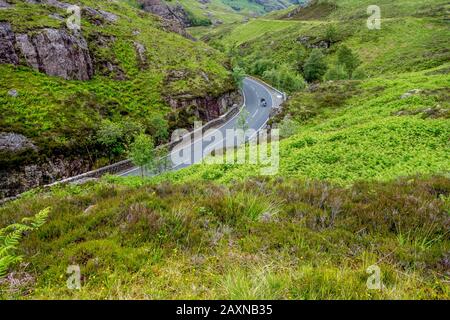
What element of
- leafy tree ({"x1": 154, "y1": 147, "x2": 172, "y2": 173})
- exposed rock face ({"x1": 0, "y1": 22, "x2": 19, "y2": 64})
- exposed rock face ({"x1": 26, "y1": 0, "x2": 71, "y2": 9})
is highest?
exposed rock face ({"x1": 26, "y1": 0, "x2": 71, "y2": 9})

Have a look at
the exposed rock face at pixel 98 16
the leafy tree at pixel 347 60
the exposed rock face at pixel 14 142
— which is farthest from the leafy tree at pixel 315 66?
the exposed rock face at pixel 14 142

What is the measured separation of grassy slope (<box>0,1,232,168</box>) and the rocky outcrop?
55.0 inches

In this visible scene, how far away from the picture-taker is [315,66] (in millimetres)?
81250

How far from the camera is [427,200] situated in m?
7.72

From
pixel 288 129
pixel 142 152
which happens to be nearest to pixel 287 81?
pixel 288 129

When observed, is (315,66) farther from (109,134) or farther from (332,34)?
(109,134)

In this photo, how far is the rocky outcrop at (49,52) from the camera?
4134 cm

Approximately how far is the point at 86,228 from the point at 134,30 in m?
65.1

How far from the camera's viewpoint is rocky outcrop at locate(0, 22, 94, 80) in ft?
136

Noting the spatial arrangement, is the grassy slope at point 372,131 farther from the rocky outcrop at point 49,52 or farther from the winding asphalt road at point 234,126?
the rocky outcrop at point 49,52

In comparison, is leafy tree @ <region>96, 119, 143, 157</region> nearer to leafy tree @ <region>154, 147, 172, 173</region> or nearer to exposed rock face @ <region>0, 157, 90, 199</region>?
exposed rock face @ <region>0, 157, 90, 199</region>

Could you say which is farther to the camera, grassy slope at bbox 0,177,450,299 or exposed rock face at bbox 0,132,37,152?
exposed rock face at bbox 0,132,37,152

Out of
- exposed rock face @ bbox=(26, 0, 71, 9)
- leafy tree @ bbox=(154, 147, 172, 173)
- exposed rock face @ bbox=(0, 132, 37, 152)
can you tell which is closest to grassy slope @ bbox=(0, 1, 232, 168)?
exposed rock face @ bbox=(0, 132, 37, 152)
